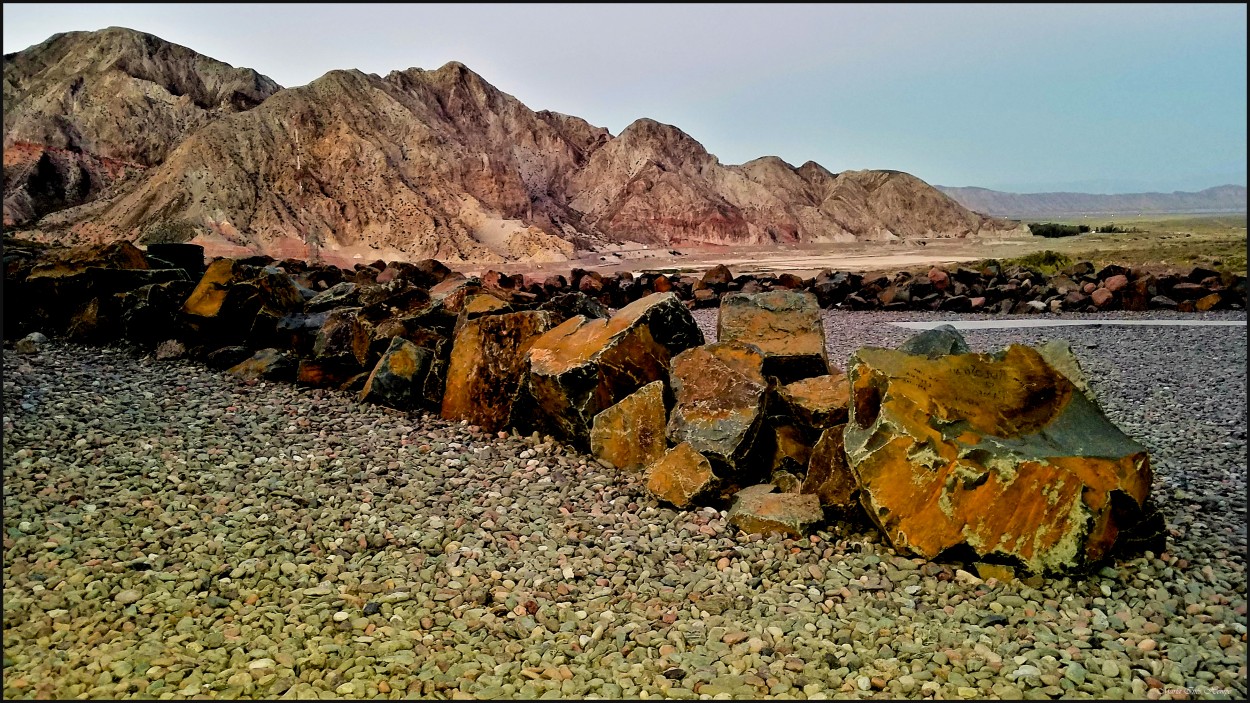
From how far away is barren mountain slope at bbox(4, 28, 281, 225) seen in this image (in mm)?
38594

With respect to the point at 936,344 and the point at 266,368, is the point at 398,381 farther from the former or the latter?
the point at 936,344

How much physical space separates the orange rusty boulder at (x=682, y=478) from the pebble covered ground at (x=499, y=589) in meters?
0.15

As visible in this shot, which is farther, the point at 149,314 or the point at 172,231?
the point at 172,231

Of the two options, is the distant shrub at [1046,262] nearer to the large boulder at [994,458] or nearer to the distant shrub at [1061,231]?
the large boulder at [994,458]

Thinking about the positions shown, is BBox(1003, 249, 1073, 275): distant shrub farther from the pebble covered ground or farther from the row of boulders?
the row of boulders

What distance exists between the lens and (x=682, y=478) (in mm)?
4254

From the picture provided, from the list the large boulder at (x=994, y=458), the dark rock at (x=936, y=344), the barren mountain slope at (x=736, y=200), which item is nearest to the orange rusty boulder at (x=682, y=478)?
the large boulder at (x=994, y=458)

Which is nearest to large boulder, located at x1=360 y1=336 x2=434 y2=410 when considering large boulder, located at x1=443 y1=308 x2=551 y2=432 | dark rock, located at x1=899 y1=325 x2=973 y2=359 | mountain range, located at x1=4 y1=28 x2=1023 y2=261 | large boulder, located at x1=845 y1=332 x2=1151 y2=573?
large boulder, located at x1=443 y1=308 x2=551 y2=432

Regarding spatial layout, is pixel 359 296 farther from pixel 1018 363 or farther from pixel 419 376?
pixel 1018 363

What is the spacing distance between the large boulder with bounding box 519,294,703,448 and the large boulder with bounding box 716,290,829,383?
1.69 ft

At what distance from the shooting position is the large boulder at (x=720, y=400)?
4.33 metres

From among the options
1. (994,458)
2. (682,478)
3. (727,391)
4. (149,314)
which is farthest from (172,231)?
(994,458)

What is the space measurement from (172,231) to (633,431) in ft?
102

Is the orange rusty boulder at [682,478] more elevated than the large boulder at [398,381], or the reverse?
the large boulder at [398,381]
